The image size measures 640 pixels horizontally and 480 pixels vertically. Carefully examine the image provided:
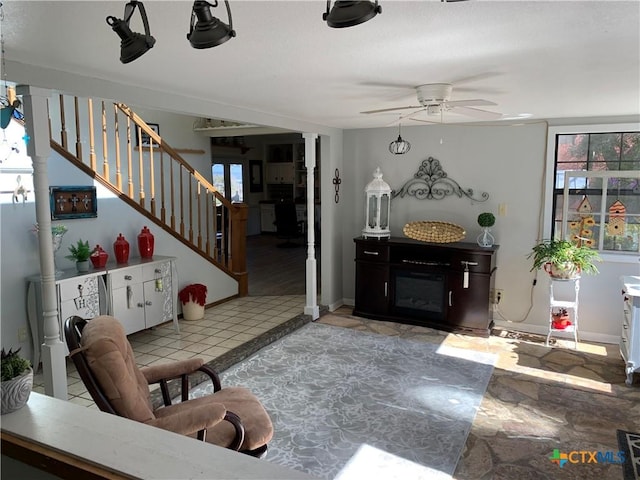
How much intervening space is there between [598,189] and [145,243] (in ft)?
15.0

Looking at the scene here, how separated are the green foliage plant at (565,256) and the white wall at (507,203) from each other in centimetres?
33

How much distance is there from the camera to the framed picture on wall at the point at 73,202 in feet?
13.0

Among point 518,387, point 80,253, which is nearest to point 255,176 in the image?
point 80,253

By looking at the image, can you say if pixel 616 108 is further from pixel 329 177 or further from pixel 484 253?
pixel 329 177

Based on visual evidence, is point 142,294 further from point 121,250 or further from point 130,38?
point 130,38

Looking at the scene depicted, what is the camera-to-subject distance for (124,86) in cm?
293

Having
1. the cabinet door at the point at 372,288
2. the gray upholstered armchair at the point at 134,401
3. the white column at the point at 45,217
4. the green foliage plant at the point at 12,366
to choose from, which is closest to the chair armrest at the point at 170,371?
the gray upholstered armchair at the point at 134,401

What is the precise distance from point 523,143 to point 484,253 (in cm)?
125

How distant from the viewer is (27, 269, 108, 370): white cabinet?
363 centimetres

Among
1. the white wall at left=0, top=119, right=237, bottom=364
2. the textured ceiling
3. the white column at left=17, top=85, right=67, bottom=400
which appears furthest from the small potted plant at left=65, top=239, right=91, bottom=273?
the textured ceiling

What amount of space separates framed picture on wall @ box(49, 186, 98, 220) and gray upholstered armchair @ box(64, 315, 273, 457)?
2211 millimetres

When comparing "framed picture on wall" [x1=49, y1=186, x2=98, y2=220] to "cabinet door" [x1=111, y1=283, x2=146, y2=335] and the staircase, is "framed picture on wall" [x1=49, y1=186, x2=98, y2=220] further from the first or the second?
"cabinet door" [x1=111, y1=283, x2=146, y2=335]

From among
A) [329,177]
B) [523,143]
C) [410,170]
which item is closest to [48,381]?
[329,177]

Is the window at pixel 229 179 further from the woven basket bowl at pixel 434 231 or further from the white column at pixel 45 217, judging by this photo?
the white column at pixel 45 217
